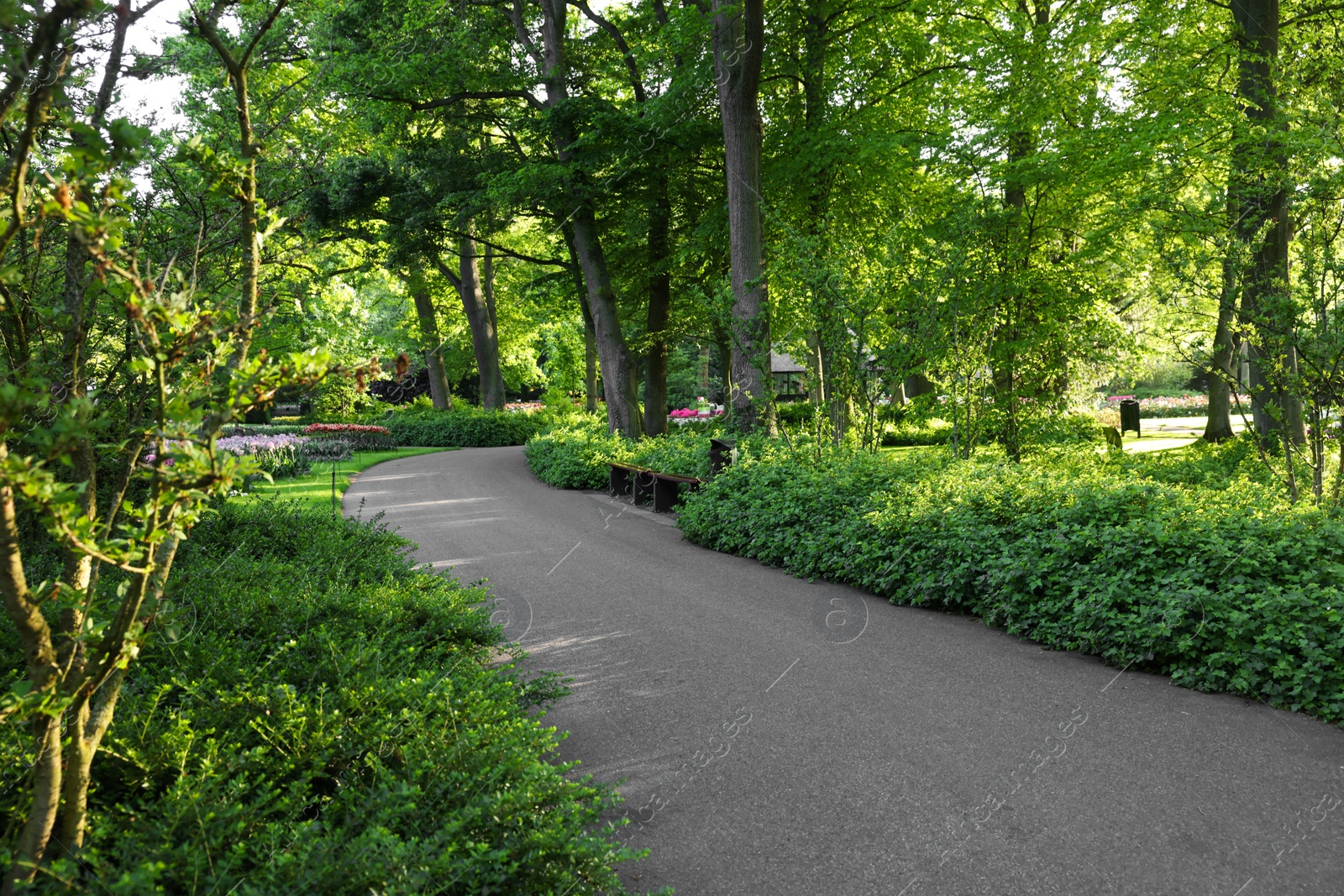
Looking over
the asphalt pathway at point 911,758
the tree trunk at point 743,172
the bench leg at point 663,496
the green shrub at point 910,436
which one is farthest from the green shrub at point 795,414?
the asphalt pathway at point 911,758

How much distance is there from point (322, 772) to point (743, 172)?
37.0ft

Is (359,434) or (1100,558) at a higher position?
(359,434)

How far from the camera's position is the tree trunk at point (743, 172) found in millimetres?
12305

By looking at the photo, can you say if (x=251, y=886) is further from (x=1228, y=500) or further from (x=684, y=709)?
(x=1228, y=500)

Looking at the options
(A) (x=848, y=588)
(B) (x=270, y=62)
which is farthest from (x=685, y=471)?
(B) (x=270, y=62)

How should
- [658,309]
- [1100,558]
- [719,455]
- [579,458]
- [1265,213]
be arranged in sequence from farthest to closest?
[658,309]
[579,458]
[719,455]
[1265,213]
[1100,558]

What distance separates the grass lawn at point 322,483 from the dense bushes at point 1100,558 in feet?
18.5

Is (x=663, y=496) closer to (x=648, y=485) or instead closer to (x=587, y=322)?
Result: (x=648, y=485)

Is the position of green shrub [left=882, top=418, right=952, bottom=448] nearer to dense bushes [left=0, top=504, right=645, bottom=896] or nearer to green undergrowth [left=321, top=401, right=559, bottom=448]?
green undergrowth [left=321, top=401, right=559, bottom=448]

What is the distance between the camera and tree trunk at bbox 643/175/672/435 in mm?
17953

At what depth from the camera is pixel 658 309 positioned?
64.9ft

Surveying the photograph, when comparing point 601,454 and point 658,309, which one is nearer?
point 601,454

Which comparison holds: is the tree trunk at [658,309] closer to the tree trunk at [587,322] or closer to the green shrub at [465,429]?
the tree trunk at [587,322]

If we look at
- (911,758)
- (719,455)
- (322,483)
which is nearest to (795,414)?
(322,483)
